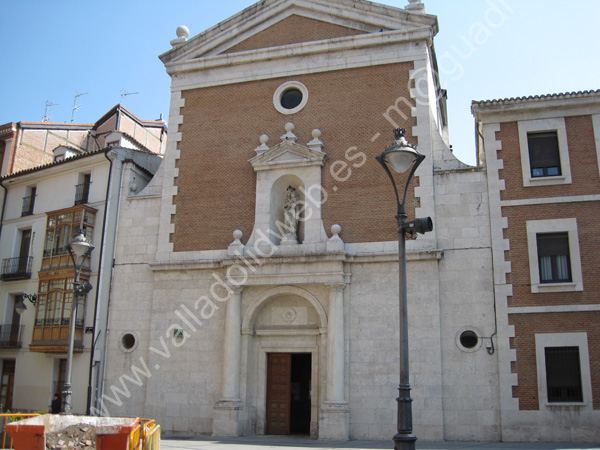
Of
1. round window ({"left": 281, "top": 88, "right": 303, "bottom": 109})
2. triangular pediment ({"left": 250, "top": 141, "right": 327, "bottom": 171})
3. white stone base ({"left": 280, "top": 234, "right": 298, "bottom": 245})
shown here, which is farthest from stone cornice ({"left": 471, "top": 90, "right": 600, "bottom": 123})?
white stone base ({"left": 280, "top": 234, "right": 298, "bottom": 245})

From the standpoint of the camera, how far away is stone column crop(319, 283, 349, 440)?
1719cm

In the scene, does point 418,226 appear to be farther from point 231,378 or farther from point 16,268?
point 16,268

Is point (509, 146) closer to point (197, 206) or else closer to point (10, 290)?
point (197, 206)

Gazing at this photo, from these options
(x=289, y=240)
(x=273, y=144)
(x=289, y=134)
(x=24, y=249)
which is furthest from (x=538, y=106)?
(x=24, y=249)

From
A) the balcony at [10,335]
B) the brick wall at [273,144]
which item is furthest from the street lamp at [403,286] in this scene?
the balcony at [10,335]

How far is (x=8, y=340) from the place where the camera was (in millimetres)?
23547

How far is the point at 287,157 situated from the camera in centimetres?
1997

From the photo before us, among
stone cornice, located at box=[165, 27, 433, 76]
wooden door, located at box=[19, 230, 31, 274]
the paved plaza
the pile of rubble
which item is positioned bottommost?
the paved plaza

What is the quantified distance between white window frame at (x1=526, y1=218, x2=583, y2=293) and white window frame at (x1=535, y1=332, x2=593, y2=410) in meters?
1.25

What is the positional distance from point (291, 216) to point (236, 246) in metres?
2.00

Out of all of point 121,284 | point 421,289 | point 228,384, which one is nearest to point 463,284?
point 421,289

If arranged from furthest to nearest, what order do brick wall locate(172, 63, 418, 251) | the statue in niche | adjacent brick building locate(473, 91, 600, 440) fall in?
the statue in niche
brick wall locate(172, 63, 418, 251)
adjacent brick building locate(473, 91, 600, 440)

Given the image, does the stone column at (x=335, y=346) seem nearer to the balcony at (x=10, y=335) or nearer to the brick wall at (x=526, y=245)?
the brick wall at (x=526, y=245)

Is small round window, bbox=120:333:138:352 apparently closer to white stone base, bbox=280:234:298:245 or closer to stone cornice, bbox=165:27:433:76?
white stone base, bbox=280:234:298:245
